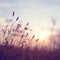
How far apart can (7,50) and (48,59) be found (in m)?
2.85

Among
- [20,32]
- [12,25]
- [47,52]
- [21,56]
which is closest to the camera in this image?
[12,25]

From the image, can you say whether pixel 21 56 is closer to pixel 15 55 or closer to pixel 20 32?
pixel 15 55

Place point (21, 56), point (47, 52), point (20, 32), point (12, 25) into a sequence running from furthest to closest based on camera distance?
point (47, 52) < point (21, 56) < point (20, 32) < point (12, 25)

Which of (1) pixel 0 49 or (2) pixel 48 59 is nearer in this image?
(1) pixel 0 49

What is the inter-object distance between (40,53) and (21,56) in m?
1.56

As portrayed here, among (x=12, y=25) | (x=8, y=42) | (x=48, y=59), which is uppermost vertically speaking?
(x=12, y=25)

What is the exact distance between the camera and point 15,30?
12.1 metres

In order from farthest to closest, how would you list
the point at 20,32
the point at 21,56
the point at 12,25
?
the point at 21,56 < the point at 20,32 < the point at 12,25

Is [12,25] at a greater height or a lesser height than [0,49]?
greater

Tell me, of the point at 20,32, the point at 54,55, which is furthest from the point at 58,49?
the point at 20,32

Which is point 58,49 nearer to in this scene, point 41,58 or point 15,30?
point 41,58

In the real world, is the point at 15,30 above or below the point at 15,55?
above

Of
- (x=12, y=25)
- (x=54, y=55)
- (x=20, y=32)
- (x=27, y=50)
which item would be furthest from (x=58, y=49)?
(x=12, y=25)

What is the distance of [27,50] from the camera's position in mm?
13734
